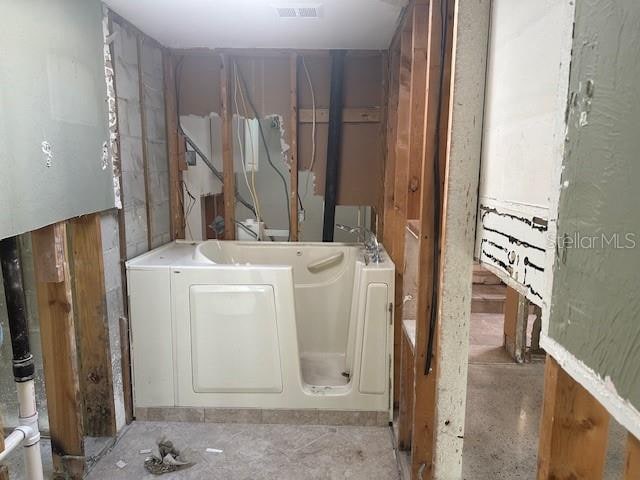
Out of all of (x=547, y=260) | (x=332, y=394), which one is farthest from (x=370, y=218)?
(x=547, y=260)

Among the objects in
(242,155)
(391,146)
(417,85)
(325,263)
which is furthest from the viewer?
(242,155)

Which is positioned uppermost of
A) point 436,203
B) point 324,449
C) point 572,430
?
point 436,203

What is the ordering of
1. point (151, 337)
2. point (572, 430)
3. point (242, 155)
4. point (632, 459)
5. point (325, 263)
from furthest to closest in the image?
point (242, 155) < point (325, 263) < point (151, 337) < point (572, 430) < point (632, 459)

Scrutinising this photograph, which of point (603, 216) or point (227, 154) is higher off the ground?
point (227, 154)

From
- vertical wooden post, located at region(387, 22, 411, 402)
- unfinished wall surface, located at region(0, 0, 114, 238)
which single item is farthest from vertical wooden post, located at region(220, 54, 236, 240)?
vertical wooden post, located at region(387, 22, 411, 402)

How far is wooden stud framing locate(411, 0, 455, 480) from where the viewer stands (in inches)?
51.3

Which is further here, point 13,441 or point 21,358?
point 21,358

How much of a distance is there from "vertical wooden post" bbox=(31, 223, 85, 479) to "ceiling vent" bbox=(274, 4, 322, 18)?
56.8 inches

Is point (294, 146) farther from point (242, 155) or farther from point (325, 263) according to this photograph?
point (325, 263)

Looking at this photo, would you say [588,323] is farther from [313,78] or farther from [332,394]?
[313,78]

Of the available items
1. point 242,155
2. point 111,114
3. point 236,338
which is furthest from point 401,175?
point 111,114

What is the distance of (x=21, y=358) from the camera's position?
5.37 feet

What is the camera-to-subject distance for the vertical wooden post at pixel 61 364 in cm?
187

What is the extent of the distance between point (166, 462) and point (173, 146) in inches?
76.4
